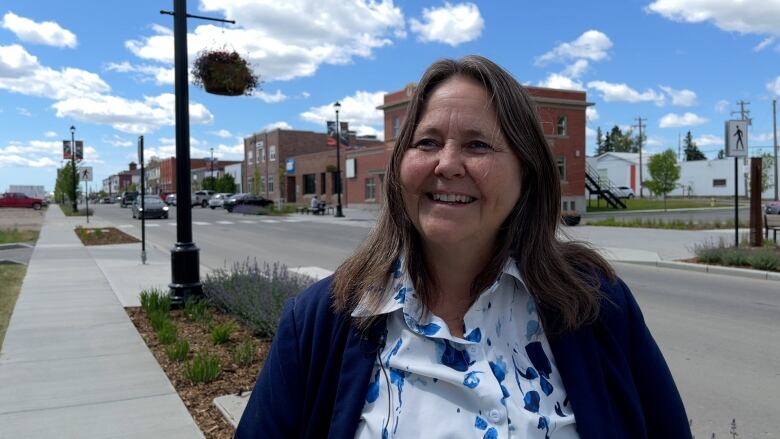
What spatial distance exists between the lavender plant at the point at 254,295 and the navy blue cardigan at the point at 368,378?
393 cm

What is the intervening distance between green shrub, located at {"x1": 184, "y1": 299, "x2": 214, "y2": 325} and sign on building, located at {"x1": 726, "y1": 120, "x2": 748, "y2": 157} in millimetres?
12791

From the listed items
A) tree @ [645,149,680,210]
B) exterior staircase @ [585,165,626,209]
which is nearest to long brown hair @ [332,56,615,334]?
exterior staircase @ [585,165,626,209]

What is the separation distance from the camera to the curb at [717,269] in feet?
37.8

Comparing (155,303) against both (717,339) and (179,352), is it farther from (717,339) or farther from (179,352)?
(717,339)

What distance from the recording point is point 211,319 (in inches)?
271

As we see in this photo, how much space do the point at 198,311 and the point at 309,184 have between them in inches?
2207

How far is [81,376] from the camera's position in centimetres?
521

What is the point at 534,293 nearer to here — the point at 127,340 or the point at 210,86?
the point at 127,340

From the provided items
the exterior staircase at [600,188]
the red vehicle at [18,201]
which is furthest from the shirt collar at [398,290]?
the red vehicle at [18,201]

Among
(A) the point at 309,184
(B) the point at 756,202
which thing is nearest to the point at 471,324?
(B) the point at 756,202

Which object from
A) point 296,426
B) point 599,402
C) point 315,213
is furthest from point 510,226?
point 315,213

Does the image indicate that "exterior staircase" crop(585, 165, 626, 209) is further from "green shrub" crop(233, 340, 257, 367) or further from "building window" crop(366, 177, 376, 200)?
"green shrub" crop(233, 340, 257, 367)

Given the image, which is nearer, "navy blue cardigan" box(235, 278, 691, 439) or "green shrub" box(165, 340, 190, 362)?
"navy blue cardigan" box(235, 278, 691, 439)

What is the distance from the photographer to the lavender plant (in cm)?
616
